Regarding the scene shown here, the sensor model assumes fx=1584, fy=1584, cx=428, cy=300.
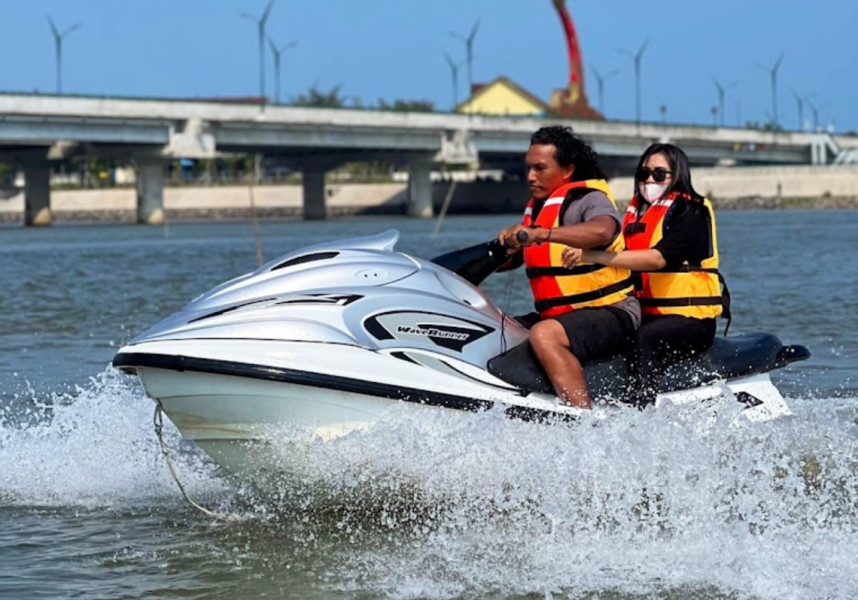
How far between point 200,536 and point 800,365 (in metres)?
6.07

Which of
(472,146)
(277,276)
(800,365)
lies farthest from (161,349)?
(472,146)

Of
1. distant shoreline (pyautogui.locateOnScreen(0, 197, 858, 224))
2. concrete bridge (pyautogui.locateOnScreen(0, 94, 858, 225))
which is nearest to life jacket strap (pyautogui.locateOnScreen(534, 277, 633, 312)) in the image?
concrete bridge (pyautogui.locateOnScreen(0, 94, 858, 225))

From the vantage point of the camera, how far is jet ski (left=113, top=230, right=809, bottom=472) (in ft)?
20.6

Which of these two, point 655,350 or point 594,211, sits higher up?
point 594,211

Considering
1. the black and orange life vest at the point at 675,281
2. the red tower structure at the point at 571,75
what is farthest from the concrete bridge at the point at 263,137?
the black and orange life vest at the point at 675,281

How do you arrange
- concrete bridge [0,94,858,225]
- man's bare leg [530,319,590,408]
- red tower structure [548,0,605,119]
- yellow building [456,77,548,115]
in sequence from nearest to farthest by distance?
man's bare leg [530,319,590,408], concrete bridge [0,94,858,225], red tower structure [548,0,605,119], yellow building [456,77,548,115]

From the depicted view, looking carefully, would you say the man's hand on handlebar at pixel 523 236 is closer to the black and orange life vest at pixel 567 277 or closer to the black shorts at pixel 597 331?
the black and orange life vest at pixel 567 277

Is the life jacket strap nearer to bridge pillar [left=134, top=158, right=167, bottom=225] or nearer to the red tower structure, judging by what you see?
bridge pillar [left=134, top=158, right=167, bottom=225]

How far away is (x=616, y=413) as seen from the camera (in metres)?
6.49

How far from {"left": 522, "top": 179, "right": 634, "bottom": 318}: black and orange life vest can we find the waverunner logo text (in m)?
0.38

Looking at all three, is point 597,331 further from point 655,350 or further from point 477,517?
point 477,517

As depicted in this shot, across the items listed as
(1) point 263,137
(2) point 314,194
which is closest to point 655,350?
(1) point 263,137

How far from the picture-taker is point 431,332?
6.48 meters

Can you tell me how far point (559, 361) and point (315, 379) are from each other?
100 centimetres
